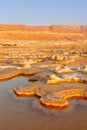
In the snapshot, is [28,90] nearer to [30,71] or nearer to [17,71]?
[30,71]

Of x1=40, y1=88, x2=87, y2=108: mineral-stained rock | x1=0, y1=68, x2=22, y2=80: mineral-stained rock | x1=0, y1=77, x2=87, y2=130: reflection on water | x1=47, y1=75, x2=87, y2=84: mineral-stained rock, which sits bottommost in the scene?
x1=0, y1=77, x2=87, y2=130: reflection on water

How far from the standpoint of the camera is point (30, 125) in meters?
9.94

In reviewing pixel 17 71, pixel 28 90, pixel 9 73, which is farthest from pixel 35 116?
pixel 17 71

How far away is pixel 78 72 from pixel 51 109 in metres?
7.42

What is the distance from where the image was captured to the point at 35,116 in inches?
427

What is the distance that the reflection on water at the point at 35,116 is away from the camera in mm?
9820

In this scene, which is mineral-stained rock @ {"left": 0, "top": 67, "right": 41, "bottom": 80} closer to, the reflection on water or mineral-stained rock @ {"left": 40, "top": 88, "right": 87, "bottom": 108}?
the reflection on water

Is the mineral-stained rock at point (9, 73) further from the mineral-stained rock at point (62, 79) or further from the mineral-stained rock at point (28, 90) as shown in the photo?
the mineral-stained rock at point (62, 79)

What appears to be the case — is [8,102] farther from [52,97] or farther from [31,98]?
[52,97]

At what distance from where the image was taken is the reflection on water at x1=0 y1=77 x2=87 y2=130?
9.82 metres

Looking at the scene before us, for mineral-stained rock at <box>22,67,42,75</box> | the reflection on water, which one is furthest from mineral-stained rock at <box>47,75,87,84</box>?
mineral-stained rock at <box>22,67,42,75</box>

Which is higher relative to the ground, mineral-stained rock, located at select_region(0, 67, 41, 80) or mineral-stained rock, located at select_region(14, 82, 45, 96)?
mineral-stained rock, located at select_region(0, 67, 41, 80)

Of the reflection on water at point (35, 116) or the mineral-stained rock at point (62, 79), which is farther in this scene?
the mineral-stained rock at point (62, 79)

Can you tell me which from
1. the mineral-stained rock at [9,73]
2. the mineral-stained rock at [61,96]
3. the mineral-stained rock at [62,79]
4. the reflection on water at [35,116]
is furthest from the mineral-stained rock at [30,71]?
the mineral-stained rock at [61,96]
